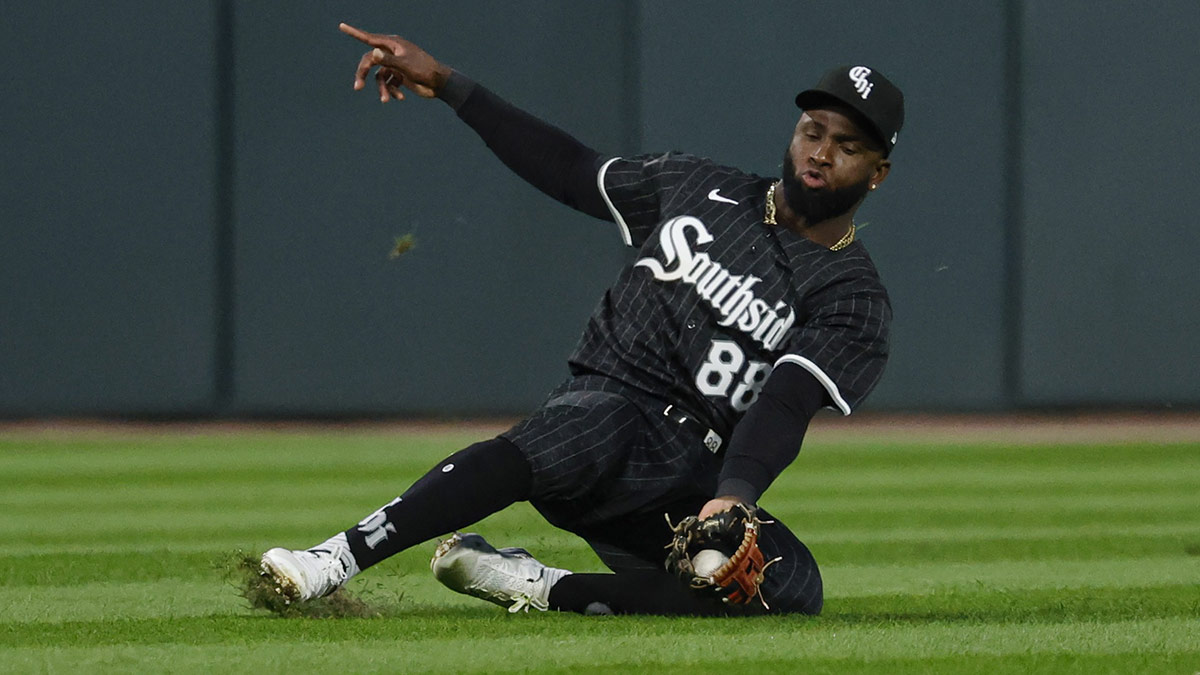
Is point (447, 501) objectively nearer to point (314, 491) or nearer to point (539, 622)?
point (539, 622)

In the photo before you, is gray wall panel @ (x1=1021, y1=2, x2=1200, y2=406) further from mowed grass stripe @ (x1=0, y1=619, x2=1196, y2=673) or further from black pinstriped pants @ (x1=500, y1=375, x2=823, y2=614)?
mowed grass stripe @ (x1=0, y1=619, x2=1196, y2=673)

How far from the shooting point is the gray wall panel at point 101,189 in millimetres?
10320

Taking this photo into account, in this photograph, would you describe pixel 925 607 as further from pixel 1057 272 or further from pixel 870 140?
pixel 1057 272

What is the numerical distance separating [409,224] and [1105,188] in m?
3.87

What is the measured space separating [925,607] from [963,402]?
6.68 m

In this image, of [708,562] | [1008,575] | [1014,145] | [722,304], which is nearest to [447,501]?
[708,562]

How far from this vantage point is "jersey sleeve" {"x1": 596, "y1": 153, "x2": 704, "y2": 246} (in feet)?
14.1

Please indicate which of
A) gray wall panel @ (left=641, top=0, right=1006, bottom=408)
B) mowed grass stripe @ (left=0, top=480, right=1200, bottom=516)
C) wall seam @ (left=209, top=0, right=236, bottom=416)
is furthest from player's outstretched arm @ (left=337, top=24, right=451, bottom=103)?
gray wall panel @ (left=641, top=0, right=1006, bottom=408)

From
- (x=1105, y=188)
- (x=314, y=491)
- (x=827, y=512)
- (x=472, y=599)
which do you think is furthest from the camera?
(x=1105, y=188)

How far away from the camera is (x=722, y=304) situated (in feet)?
13.6

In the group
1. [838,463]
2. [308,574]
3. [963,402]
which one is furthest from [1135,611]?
[963,402]

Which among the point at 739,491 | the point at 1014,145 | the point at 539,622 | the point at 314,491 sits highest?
the point at 1014,145

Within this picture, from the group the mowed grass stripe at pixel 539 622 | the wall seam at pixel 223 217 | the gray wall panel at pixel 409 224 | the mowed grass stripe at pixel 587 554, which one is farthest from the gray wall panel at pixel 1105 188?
the mowed grass stripe at pixel 539 622

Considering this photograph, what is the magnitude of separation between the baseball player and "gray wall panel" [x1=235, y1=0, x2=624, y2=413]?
6316 millimetres
